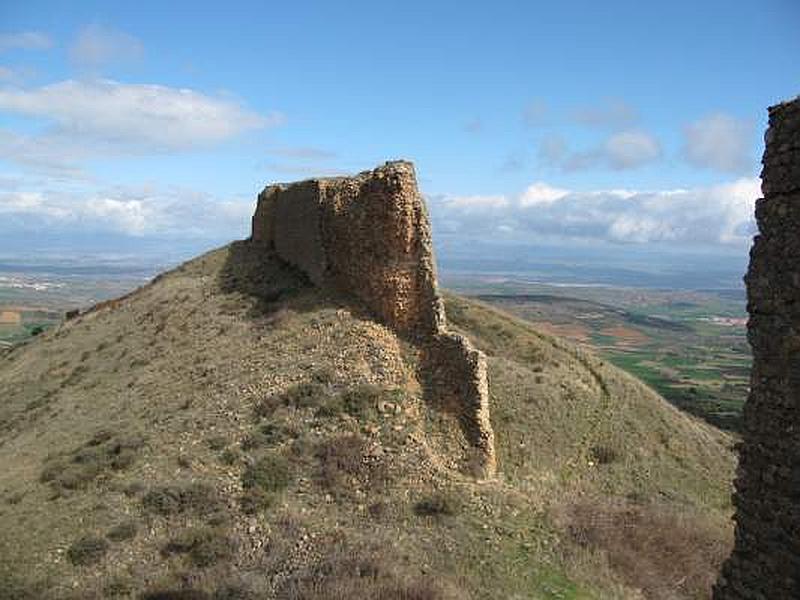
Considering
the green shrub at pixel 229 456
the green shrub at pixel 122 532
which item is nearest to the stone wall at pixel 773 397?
the green shrub at pixel 122 532

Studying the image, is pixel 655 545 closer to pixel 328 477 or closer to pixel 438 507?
pixel 438 507

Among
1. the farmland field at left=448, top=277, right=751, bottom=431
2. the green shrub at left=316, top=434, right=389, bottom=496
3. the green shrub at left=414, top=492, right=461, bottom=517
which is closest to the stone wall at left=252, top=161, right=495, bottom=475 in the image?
the green shrub at left=414, top=492, right=461, bottom=517

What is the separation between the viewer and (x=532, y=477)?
778 inches

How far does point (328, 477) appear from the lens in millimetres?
17219

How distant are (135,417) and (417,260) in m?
9.03

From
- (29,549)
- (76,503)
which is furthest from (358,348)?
(29,549)

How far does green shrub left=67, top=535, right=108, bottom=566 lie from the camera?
14.9 m

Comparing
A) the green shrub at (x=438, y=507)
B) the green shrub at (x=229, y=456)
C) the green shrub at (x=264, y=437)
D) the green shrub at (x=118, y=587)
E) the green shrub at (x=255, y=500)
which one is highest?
the green shrub at (x=264, y=437)

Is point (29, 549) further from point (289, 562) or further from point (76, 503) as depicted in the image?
point (289, 562)

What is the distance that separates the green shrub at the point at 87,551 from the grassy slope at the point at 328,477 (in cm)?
4

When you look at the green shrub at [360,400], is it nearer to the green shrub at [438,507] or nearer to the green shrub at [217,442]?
the green shrub at [217,442]

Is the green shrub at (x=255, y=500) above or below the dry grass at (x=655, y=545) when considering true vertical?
above

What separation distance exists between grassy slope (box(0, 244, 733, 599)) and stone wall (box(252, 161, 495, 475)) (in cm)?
64

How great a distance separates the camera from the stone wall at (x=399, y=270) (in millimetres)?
19438
